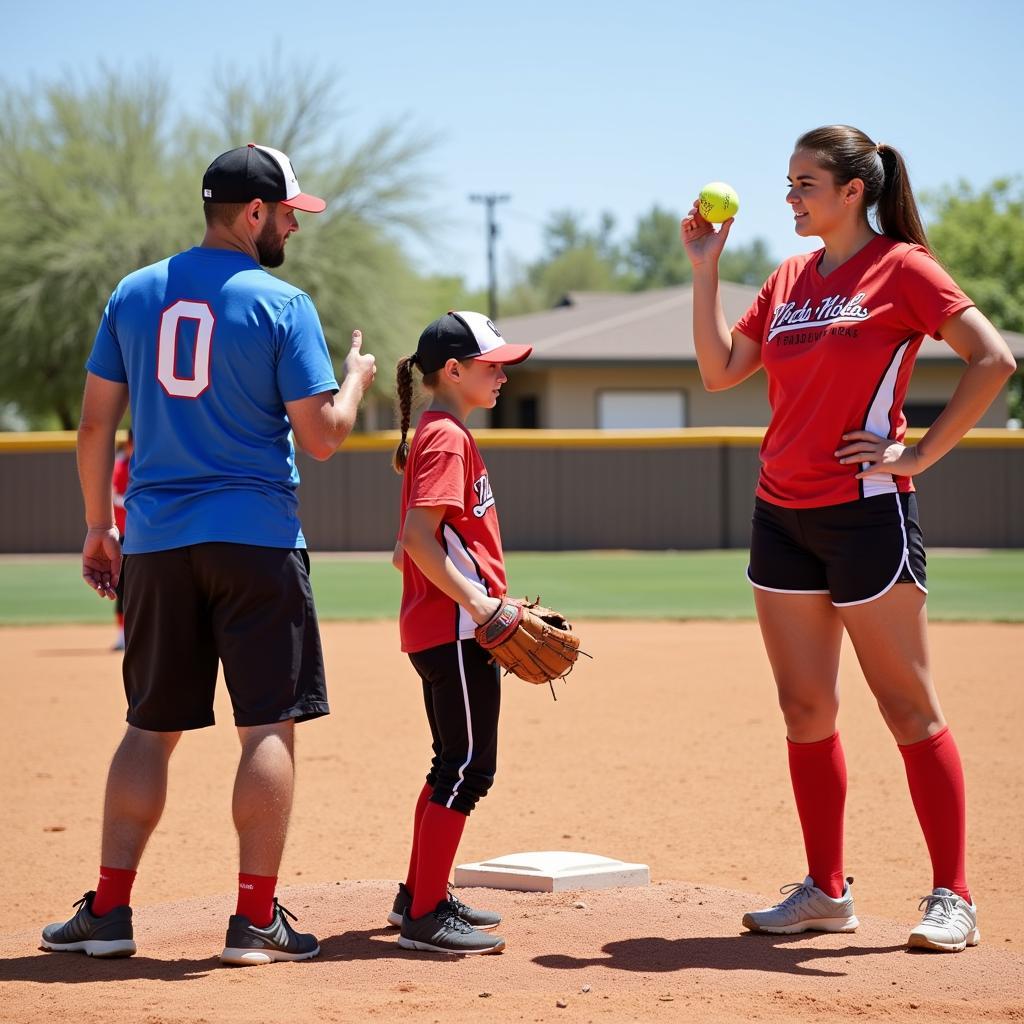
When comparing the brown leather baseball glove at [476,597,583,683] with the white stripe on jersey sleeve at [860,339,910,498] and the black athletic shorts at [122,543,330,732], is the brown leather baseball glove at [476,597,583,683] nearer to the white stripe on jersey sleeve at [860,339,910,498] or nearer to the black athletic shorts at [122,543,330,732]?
the black athletic shorts at [122,543,330,732]

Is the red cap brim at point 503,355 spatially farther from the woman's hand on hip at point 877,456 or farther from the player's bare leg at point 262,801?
the player's bare leg at point 262,801

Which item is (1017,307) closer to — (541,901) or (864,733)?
(864,733)

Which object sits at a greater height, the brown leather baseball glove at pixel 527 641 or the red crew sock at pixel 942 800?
the brown leather baseball glove at pixel 527 641

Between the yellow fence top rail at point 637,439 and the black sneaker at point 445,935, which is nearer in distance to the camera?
the black sneaker at point 445,935

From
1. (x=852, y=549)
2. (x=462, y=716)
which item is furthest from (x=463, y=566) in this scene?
(x=852, y=549)

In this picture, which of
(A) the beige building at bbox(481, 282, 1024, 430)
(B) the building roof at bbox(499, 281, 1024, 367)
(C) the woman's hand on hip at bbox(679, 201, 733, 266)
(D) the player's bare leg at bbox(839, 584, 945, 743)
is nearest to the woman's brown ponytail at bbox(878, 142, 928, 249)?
(C) the woman's hand on hip at bbox(679, 201, 733, 266)

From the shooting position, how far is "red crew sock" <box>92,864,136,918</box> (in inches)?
155

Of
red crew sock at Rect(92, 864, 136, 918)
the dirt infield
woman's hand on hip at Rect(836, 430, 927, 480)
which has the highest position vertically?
woman's hand on hip at Rect(836, 430, 927, 480)

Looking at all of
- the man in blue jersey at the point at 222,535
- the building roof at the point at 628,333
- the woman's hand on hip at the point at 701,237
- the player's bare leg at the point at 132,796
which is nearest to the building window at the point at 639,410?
the building roof at the point at 628,333

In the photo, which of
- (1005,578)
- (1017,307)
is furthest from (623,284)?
(1005,578)

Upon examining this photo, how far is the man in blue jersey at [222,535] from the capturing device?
12.6 feet

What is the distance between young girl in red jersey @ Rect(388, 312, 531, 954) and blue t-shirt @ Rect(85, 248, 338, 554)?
14.4 inches

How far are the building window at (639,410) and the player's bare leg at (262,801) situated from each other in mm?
24915

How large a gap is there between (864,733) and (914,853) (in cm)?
245
